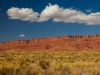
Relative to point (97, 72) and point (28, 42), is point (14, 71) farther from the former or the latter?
point (28, 42)

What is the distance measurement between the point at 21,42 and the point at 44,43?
19.8 m

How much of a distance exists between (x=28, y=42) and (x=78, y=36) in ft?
121

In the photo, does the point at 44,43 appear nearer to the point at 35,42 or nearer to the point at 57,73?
the point at 35,42

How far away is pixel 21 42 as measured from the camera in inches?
6171

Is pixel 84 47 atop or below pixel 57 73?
below

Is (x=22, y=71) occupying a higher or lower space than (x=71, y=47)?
higher

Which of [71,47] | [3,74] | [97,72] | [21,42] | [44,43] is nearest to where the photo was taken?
[3,74]

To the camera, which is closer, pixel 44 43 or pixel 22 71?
pixel 22 71

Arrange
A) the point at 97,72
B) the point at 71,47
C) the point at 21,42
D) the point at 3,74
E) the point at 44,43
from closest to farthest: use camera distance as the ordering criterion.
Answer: the point at 3,74 → the point at 97,72 → the point at 71,47 → the point at 44,43 → the point at 21,42

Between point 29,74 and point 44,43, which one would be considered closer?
point 29,74

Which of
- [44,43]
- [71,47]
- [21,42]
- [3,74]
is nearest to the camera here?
[3,74]

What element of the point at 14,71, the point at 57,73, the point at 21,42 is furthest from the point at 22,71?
the point at 21,42

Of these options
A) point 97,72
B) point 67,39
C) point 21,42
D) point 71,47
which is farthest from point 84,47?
point 97,72

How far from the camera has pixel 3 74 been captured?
1259 centimetres
